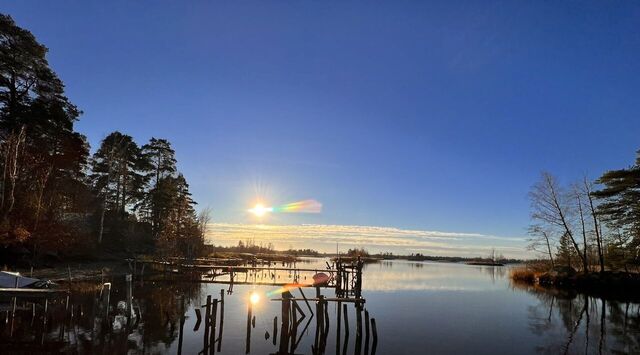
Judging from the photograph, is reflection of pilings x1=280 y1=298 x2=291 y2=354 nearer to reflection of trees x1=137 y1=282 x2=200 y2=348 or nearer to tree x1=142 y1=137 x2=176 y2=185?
reflection of trees x1=137 y1=282 x2=200 y2=348

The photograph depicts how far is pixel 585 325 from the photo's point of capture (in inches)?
1147

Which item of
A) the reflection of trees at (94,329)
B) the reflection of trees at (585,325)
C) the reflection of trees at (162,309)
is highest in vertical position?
the reflection of trees at (94,329)

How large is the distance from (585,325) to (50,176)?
4917cm

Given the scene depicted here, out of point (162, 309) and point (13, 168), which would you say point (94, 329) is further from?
point (13, 168)

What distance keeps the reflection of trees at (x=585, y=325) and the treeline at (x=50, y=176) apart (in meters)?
39.3

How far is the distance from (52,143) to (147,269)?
668 inches

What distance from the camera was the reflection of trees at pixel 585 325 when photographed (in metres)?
22.7

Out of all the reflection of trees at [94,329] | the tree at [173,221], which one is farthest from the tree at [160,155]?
the reflection of trees at [94,329]

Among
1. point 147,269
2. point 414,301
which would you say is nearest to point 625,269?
point 414,301

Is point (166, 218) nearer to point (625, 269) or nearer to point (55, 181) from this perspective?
point (55, 181)

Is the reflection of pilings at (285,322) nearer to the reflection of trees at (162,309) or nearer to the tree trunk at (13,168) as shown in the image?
the reflection of trees at (162,309)

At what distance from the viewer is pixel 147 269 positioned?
161ft

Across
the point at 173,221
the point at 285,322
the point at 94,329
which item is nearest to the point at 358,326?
the point at 285,322

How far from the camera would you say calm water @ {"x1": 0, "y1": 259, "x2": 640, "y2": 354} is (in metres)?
19.4
